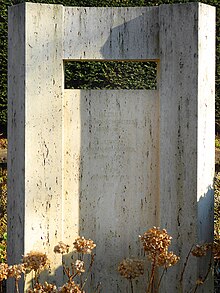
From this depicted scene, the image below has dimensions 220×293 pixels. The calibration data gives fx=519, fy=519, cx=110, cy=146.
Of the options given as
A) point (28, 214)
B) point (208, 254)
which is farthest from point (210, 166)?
point (28, 214)

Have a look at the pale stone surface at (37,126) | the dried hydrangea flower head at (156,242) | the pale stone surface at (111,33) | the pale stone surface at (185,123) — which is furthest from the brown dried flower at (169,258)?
the pale stone surface at (111,33)

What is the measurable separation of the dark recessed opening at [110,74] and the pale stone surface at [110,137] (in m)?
2.95

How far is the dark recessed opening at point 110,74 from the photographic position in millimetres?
6031

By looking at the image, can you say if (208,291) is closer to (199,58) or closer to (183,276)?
(183,276)

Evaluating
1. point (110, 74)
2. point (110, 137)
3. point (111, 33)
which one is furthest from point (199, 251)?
point (110, 74)

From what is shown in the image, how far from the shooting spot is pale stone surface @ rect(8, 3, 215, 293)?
9.84ft

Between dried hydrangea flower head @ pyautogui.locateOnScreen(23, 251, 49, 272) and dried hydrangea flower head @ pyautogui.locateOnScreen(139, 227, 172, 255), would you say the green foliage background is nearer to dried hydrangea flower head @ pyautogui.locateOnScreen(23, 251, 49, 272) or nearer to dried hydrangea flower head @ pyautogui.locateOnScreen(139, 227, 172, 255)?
dried hydrangea flower head @ pyautogui.locateOnScreen(23, 251, 49, 272)

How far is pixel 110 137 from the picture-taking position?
3111 millimetres

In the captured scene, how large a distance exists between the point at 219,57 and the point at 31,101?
3863 millimetres

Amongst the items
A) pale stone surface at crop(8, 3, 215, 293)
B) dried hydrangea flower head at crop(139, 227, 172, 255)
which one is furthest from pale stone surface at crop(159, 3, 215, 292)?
dried hydrangea flower head at crop(139, 227, 172, 255)

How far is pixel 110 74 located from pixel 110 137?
121 inches

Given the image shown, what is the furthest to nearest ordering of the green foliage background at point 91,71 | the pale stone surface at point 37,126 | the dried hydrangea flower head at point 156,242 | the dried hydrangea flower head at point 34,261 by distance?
the green foliage background at point 91,71, the pale stone surface at point 37,126, the dried hydrangea flower head at point 34,261, the dried hydrangea flower head at point 156,242

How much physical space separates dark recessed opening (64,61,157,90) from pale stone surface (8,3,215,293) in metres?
2.95

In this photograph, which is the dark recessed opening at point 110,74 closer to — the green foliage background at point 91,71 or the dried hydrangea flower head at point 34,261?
the green foliage background at point 91,71
